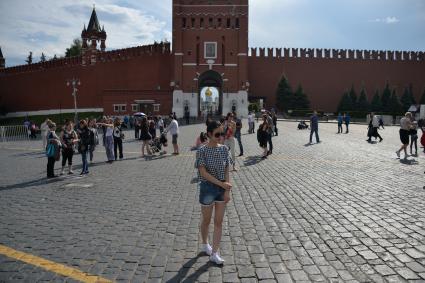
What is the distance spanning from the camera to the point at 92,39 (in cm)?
4809

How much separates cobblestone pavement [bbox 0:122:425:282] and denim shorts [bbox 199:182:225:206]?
2.06 feet

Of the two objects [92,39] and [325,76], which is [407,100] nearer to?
[325,76]

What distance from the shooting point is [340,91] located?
4672 cm

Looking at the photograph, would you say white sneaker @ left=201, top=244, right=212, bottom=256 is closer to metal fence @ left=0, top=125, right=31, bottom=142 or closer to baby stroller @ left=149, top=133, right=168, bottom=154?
baby stroller @ left=149, top=133, right=168, bottom=154

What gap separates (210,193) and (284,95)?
40622 mm

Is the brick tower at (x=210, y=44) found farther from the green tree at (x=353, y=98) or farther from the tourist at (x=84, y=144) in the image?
the tourist at (x=84, y=144)

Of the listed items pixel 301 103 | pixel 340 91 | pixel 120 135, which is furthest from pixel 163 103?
pixel 120 135

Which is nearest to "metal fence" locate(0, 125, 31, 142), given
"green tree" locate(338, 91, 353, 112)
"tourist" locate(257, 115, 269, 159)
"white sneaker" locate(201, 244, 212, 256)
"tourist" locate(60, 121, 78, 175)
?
"tourist" locate(60, 121, 78, 175)

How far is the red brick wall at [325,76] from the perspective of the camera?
45906 mm

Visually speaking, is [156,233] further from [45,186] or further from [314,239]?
[45,186]

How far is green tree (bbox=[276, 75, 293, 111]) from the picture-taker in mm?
43406

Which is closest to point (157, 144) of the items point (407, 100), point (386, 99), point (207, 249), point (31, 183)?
point (31, 183)

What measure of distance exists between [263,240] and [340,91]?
45.2 metres

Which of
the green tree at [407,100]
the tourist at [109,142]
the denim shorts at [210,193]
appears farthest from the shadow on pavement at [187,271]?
the green tree at [407,100]
